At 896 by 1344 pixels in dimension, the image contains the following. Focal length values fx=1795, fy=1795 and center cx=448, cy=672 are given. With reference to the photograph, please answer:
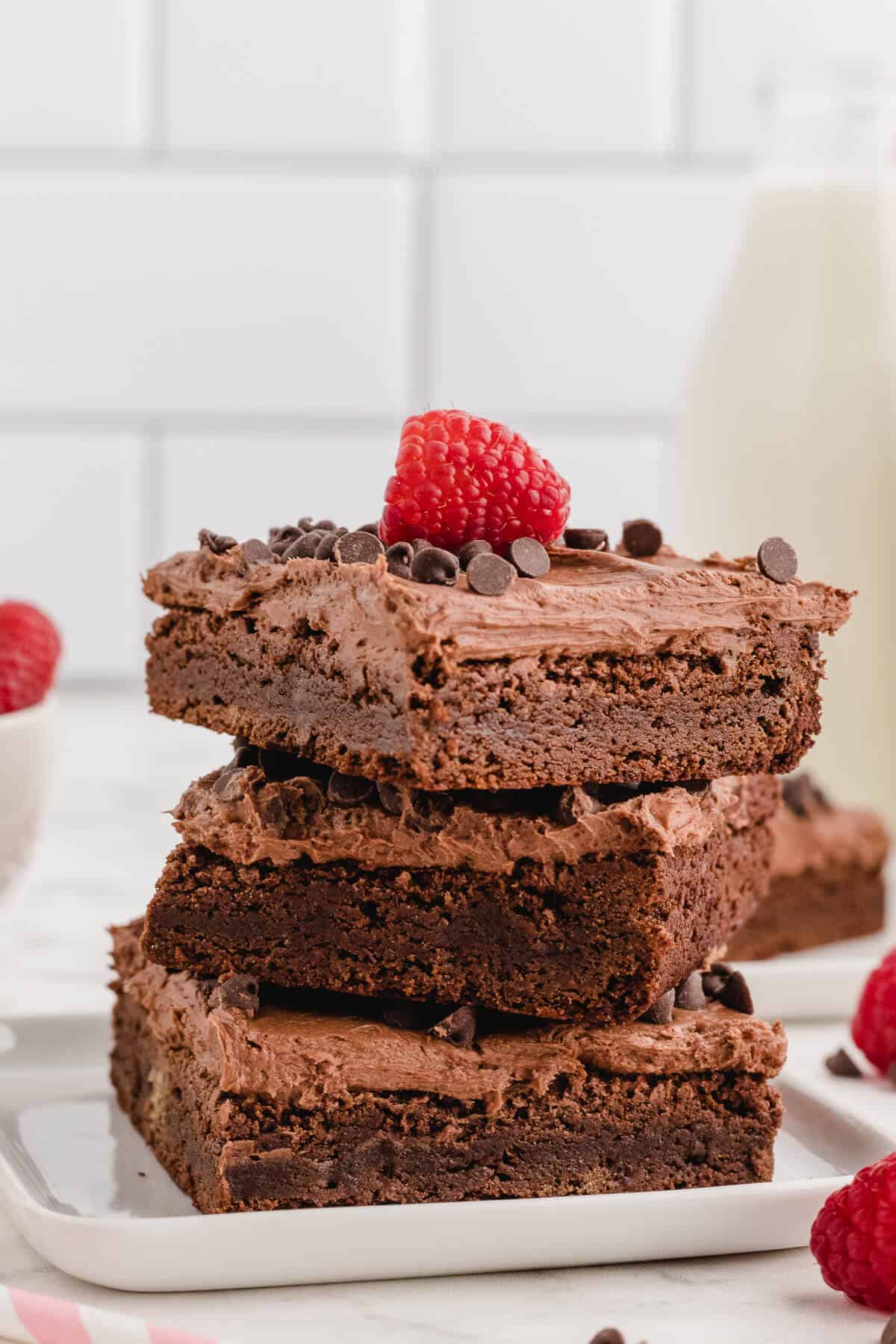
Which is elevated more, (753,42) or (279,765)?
(753,42)

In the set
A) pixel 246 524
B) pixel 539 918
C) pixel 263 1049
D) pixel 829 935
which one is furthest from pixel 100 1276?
pixel 246 524

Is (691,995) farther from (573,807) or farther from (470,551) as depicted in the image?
(470,551)

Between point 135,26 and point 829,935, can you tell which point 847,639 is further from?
point 135,26

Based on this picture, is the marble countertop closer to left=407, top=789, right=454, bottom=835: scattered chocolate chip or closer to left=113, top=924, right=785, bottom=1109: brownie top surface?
left=113, top=924, right=785, bottom=1109: brownie top surface

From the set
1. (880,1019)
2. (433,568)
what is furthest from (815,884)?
(433,568)

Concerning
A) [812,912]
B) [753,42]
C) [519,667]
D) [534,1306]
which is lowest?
[812,912]

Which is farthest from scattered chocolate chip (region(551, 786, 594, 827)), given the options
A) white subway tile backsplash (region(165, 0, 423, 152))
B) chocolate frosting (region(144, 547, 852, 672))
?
white subway tile backsplash (region(165, 0, 423, 152))
